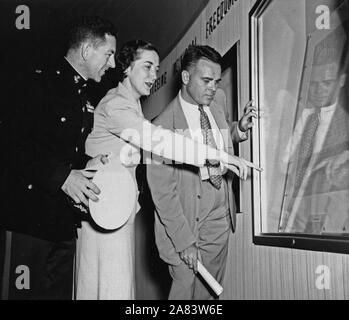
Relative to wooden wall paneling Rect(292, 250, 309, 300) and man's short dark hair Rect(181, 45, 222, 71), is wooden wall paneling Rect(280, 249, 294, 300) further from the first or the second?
man's short dark hair Rect(181, 45, 222, 71)

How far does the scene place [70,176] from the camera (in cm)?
147

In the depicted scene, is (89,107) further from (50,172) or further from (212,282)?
(212,282)

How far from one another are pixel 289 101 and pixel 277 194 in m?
0.31

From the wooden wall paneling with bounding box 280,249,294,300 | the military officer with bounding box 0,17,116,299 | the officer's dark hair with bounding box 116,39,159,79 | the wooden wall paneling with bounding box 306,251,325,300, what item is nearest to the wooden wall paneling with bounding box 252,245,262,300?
the wooden wall paneling with bounding box 280,249,294,300

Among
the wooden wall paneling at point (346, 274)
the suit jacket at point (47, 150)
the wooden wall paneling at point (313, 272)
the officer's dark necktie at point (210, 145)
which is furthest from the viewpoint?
the officer's dark necktie at point (210, 145)

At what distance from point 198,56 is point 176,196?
21.4 inches

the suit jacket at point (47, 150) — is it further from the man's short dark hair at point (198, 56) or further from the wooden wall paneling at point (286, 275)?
the wooden wall paneling at point (286, 275)

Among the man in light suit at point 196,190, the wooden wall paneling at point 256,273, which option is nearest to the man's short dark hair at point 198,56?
the man in light suit at point 196,190

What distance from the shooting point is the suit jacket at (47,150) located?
4.85 ft

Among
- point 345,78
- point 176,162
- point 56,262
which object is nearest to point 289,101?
point 345,78

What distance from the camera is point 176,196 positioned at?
1575 millimetres

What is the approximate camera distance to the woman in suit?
57.9 inches

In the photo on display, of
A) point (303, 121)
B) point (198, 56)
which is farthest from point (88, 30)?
point (303, 121)
